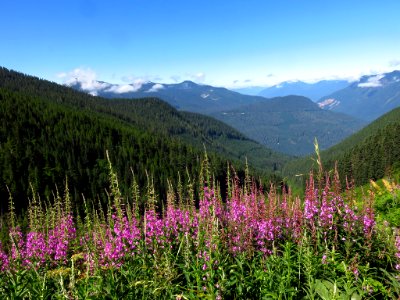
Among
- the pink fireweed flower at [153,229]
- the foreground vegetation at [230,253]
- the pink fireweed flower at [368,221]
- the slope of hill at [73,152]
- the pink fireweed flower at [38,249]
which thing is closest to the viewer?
the foreground vegetation at [230,253]

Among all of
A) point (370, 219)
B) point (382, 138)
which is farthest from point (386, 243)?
point (382, 138)

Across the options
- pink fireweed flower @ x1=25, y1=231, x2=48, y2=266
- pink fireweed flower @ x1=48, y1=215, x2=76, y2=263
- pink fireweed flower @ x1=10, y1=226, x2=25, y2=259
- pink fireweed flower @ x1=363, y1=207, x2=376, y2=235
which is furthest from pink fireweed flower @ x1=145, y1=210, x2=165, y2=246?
pink fireweed flower @ x1=363, y1=207, x2=376, y2=235

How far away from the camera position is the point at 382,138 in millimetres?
123250

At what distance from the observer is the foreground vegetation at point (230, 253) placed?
18.0 ft

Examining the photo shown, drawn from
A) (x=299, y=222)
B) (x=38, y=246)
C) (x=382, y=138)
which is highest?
(x=299, y=222)

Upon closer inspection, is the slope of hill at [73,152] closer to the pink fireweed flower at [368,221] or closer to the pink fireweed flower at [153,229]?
the pink fireweed flower at [153,229]

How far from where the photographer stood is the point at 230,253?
264 inches

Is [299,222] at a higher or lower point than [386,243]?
higher

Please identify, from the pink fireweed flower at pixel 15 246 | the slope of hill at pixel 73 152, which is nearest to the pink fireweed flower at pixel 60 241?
the pink fireweed flower at pixel 15 246

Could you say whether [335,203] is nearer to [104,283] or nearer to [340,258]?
[340,258]

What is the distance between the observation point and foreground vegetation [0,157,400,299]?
216 inches

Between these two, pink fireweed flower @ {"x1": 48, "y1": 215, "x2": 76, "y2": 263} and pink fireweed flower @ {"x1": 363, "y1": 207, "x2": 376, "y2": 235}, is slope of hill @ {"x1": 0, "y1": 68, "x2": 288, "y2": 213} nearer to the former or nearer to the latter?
pink fireweed flower @ {"x1": 48, "y1": 215, "x2": 76, "y2": 263}

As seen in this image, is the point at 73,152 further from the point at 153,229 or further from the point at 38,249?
the point at 153,229

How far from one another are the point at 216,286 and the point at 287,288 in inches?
44.9
